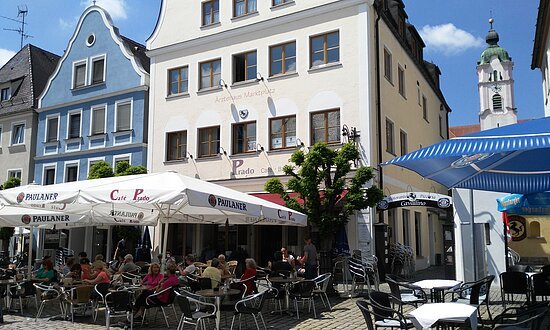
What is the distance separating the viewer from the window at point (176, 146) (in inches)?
870

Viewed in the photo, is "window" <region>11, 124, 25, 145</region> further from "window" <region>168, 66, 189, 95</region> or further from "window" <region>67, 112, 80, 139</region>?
"window" <region>168, 66, 189, 95</region>

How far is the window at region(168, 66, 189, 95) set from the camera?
74.0 feet

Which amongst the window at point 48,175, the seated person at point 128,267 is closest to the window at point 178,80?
the window at point 48,175

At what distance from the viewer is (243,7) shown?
70.5 ft

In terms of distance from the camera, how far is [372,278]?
13672 mm

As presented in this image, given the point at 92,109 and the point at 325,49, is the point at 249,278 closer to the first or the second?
the point at 325,49

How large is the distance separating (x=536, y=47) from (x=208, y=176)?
15.9 meters

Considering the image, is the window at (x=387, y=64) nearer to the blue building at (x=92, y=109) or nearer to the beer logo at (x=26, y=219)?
the blue building at (x=92, y=109)

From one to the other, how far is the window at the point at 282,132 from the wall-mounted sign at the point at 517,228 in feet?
48.2

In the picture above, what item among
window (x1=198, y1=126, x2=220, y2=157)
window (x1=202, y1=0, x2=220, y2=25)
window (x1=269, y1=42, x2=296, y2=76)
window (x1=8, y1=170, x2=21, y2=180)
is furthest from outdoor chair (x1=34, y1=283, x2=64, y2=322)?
window (x1=8, y1=170, x2=21, y2=180)

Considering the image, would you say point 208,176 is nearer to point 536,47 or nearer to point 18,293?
point 18,293

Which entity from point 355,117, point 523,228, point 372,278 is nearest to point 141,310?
point 372,278

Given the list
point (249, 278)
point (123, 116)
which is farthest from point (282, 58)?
point (249, 278)

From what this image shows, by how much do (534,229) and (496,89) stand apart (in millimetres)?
31584
